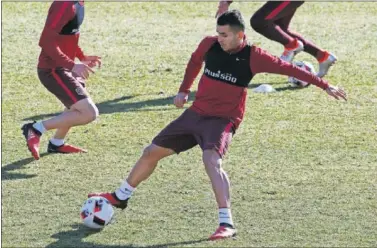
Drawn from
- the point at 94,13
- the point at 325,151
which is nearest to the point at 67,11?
the point at 325,151

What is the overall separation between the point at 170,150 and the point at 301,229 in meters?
1.28

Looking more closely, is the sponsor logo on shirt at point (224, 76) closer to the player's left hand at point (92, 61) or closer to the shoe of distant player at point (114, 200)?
the shoe of distant player at point (114, 200)

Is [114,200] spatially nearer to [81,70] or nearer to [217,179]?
[217,179]

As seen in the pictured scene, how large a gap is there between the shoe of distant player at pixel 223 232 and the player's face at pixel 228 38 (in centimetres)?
150

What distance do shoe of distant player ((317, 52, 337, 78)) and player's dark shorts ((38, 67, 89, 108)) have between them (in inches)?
161

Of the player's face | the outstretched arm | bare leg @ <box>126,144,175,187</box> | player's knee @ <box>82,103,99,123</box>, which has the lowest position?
player's knee @ <box>82,103,99,123</box>

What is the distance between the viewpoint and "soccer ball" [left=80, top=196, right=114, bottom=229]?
8.41 m

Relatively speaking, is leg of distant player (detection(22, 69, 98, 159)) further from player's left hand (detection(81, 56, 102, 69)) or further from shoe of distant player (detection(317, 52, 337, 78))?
shoe of distant player (detection(317, 52, 337, 78))

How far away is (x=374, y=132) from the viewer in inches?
448

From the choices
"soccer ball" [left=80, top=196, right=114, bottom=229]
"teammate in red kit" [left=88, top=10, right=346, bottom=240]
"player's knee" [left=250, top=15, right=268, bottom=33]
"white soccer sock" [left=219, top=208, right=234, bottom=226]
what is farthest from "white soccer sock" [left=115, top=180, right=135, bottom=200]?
"player's knee" [left=250, top=15, right=268, bottom=33]

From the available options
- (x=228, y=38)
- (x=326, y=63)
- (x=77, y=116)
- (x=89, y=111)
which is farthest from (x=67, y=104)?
(x=326, y=63)

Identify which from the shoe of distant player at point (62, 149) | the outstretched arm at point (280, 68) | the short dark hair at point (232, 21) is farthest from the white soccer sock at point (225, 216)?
the shoe of distant player at point (62, 149)

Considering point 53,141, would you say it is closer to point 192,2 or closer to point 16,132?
point 16,132

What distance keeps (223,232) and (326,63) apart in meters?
5.77
